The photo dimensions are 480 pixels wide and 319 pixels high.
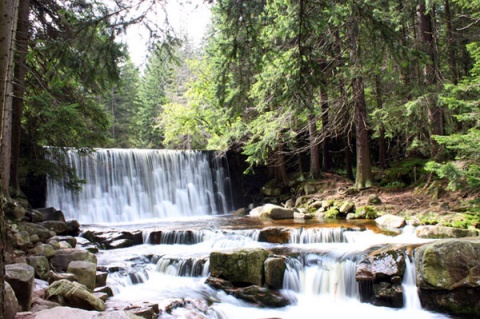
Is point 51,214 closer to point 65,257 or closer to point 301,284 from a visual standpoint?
point 65,257

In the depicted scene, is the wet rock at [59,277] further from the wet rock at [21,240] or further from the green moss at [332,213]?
the green moss at [332,213]

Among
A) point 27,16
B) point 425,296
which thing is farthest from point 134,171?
point 425,296

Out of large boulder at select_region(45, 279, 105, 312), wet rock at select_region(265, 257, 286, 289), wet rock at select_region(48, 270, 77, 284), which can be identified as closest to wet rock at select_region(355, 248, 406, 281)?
wet rock at select_region(265, 257, 286, 289)

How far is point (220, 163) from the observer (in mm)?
21938

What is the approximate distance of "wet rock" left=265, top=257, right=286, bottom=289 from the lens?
25.8 feet

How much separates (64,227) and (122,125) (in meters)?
25.9

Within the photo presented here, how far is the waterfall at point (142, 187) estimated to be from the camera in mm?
16547

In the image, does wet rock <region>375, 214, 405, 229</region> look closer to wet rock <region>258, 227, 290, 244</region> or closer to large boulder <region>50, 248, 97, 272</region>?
wet rock <region>258, 227, 290, 244</region>

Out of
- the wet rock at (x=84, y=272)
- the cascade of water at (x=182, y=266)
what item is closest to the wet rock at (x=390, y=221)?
the cascade of water at (x=182, y=266)

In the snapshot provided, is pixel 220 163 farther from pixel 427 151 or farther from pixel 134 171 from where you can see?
pixel 427 151

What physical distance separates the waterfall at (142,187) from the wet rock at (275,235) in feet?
26.7

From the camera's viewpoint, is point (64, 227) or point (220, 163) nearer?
point (64, 227)

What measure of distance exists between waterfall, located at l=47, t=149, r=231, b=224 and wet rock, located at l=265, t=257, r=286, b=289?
985 centimetres

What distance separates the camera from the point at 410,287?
7.27 m
